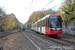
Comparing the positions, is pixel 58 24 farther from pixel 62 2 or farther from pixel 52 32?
pixel 62 2

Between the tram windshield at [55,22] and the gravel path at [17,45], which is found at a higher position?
the tram windshield at [55,22]

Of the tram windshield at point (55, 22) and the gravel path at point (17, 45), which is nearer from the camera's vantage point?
the gravel path at point (17, 45)

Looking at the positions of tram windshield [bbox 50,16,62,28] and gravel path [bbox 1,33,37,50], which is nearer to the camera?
gravel path [bbox 1,33,37,50]

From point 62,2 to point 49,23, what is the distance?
6572 millimetres

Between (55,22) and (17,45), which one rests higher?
(55,22)

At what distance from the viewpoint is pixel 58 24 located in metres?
16.5

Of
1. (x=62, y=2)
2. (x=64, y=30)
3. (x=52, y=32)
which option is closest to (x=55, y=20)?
(x=52, y=32)

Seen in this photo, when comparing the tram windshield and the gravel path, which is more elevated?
the tram windshield

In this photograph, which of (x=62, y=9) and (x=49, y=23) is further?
(x=62, y=9)

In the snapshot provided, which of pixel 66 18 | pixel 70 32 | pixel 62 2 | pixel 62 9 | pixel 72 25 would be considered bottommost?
pixel 70 32

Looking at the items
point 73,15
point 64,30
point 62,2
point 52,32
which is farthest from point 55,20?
point 64,30

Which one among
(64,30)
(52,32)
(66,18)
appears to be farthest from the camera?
(64,30)

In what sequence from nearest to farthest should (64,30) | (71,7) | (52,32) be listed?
(52,32) < (71,7) < (64,30)

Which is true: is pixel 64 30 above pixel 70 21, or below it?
below
